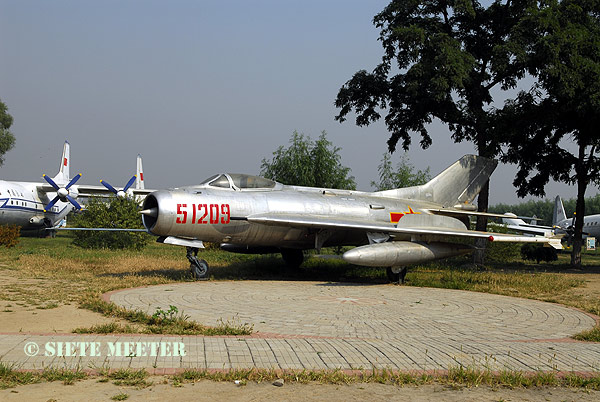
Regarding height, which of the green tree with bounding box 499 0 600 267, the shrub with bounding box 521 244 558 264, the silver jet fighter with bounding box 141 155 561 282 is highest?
the green tree with bounding box 499 0 600 267

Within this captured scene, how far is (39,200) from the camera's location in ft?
127

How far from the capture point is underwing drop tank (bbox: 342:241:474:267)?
13.3 metres

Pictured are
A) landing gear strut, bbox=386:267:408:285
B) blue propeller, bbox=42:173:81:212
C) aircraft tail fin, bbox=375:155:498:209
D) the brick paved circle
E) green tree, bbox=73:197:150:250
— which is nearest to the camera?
the brick paved circle

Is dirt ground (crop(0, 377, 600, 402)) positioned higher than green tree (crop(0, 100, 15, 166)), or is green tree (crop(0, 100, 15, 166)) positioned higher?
green tree (crop(0, 100, 15, 166))

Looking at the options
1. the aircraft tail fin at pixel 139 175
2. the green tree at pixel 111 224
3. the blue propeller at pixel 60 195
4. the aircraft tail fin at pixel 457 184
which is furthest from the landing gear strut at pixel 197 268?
the aircraft tail fin at pixel 139 175

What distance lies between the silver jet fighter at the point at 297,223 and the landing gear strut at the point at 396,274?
29mm

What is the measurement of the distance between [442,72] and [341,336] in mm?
15348

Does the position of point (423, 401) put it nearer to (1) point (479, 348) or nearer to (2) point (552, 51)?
(1) point (479, 348)

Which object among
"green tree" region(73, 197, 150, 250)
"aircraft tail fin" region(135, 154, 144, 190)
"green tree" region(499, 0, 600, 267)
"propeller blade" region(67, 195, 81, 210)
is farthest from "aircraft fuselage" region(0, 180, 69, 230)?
"green tree" region(499, 0, 600, 267)

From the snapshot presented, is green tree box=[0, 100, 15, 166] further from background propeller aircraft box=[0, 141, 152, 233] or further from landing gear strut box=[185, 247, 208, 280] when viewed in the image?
landing gear strut box=[185, 247, 208, 280]

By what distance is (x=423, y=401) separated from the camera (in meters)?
4.48

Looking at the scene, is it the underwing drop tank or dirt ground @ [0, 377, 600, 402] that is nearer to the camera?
dirt ground @ [0, 377, 600, 402]

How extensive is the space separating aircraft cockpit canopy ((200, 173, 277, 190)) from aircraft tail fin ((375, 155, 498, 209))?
5184mm

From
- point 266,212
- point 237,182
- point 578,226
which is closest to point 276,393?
point 266,212
